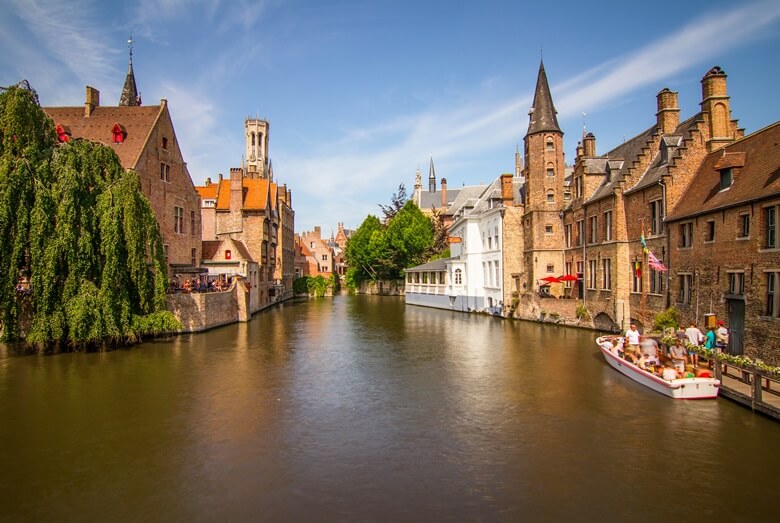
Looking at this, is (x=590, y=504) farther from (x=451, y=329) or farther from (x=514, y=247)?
(x=514, y=247)

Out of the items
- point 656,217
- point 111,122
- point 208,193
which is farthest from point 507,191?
point 208,193

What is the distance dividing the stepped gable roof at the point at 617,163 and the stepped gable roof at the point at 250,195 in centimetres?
3297

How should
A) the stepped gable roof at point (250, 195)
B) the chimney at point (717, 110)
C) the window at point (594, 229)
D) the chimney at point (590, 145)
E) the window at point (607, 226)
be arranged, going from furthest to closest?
the stepped gable roof at point (250, 195), the chimney at point (590, 145), the window at point (594, 229), the window at point (607, 226), the chimney at point (717, 110)

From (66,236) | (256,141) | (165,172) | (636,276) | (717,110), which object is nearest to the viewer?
(66,236)

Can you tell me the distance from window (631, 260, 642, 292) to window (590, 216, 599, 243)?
12.8ft

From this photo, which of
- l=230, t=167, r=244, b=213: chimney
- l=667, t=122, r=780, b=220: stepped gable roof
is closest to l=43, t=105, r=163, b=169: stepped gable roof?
l=230, t=167, r=244, b=213: chimney

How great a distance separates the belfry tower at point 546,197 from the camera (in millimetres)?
36625

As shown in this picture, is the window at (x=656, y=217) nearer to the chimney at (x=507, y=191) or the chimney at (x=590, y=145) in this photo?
the chimney at (x=590, y=145)

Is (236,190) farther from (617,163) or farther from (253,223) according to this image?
(617,163)

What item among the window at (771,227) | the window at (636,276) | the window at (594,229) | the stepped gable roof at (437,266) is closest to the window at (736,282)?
the window at (771,227)

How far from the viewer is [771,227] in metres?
17.1

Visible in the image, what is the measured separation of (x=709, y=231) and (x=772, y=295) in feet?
15.5

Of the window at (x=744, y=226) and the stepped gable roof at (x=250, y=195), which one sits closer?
the window at (x=744, y=226)

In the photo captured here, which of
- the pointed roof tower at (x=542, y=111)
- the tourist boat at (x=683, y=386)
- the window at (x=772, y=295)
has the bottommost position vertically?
the tourist boat at (x=683, y=386)
